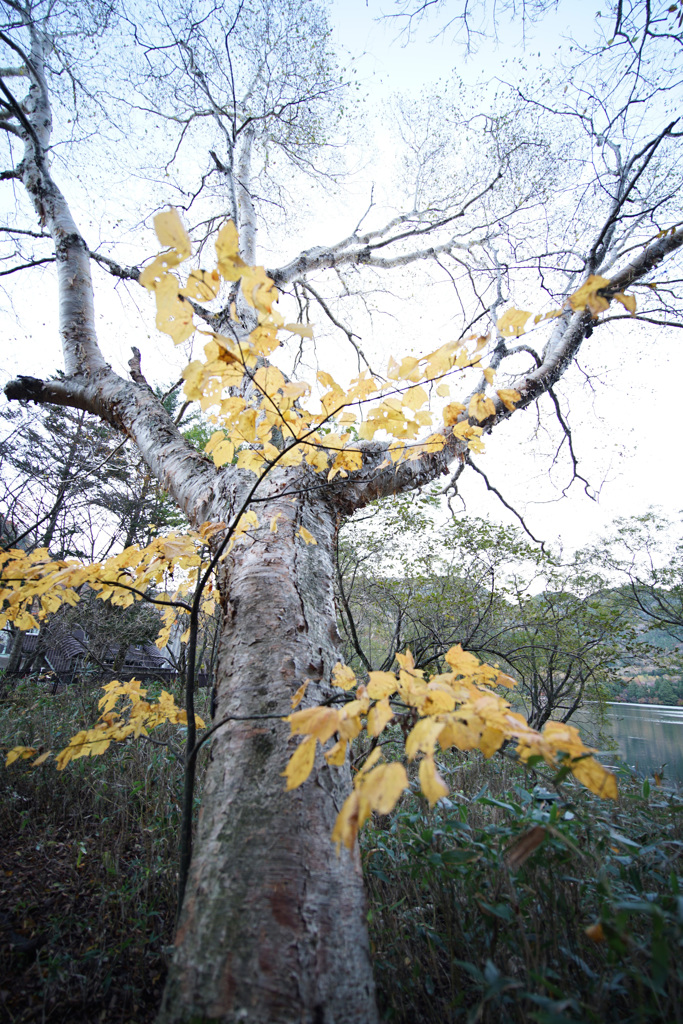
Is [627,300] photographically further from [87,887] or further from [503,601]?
[503,601]

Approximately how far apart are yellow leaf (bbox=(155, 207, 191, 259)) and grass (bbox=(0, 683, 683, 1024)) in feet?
3.29

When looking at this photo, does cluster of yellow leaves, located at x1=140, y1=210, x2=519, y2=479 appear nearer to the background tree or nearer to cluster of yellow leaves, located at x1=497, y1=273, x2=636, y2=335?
cluster of yellow leaves, located at x1=497, y1=273, x2=636, y2=335

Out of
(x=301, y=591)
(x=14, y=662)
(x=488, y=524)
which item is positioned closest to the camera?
(x=301, y=591)

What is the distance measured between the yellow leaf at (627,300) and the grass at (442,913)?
823 millimetres

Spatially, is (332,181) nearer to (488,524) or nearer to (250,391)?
(250,391)

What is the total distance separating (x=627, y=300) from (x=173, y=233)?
2.53ft

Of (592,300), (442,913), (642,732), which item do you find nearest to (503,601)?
(442,913)

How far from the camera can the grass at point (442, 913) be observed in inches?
29.5

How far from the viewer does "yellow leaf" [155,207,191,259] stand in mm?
595

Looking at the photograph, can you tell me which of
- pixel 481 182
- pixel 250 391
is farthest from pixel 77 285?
pixel 481 182

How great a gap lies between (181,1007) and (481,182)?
247 inches

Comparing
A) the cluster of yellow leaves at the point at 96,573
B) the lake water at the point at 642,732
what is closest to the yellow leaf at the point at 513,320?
the cluster of yellow leaves at the point at 96,573

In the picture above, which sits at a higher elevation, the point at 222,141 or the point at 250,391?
the point at 222,141

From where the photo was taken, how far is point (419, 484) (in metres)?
2.47
